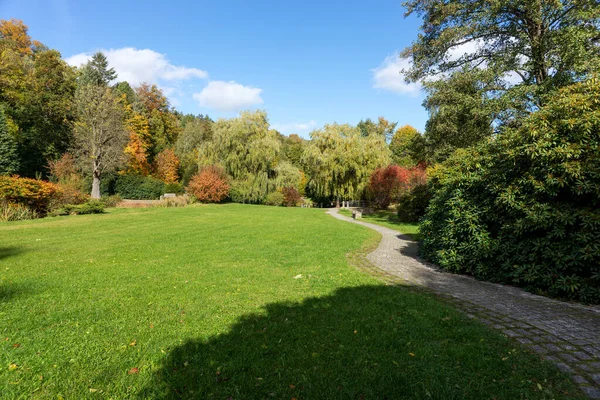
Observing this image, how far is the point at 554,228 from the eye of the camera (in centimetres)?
512

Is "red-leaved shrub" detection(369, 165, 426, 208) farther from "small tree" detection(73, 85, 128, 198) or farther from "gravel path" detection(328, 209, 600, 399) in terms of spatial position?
"small tree" detection(73, 85, 128, 198)

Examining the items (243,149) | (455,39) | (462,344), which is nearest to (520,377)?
(462,344)

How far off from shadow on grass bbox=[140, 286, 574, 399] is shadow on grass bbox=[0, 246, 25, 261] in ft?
24.4

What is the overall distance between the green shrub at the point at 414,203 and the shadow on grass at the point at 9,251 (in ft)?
54.1

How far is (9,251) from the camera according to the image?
25.9ft

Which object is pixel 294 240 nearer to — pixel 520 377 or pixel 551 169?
pixel 551 169

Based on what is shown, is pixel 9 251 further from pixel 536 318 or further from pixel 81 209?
pixel 536 318

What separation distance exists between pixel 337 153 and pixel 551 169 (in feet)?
76.7

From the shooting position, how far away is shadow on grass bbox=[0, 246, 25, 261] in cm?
744

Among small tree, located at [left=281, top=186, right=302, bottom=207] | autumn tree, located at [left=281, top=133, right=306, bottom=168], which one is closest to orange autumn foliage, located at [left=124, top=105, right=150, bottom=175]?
small tree, located at [left=281, top=186, right=302, bottom=207]

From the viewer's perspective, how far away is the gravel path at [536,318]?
119 inches

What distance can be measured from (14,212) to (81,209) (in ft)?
9.95

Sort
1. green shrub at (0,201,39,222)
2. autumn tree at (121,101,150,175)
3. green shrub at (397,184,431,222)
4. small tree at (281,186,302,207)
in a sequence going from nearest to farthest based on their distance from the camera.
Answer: green shrub at (0,201,39,222) < green shrub at (397,184,431,222) < small tree at (281,186,302,207) < autumn tree at (121,101,150,175)

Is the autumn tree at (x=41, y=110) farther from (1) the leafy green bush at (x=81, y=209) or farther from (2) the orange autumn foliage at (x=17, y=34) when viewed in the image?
(1) the leafy green bush at (x=81, y=209)
